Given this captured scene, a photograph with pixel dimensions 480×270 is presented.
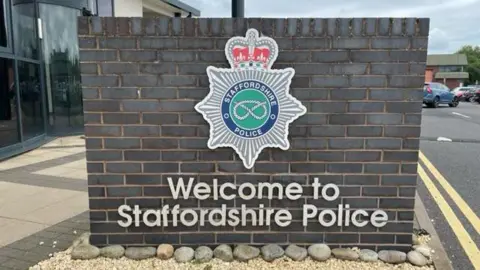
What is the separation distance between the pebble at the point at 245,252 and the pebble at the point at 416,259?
4.17 ft

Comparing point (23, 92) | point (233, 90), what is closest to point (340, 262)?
point (233, 90)

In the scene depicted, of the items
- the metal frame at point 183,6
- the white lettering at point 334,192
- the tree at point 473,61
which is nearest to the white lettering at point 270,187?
the white lettering at point 334,192

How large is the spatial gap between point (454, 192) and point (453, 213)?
0.99 meters

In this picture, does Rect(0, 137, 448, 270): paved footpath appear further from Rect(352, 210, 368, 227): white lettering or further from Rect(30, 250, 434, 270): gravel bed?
Rect(352, 210, 368, 227): white lettering

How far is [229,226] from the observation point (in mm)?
3377

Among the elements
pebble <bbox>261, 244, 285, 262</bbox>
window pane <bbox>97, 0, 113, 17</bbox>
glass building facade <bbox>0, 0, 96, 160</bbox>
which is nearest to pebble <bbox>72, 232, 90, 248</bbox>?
pebble <bbox>261, 244, 285, 262</bbox>

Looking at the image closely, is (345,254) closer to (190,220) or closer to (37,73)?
(190,220)

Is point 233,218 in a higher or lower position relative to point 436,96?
lower

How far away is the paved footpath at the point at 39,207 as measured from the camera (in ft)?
11.6

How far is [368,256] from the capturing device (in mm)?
3279

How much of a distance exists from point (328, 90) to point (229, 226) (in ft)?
4.68

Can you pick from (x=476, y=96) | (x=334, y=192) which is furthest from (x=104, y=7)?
(x=476, y=96)

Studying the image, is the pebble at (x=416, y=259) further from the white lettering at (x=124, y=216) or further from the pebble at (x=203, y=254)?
the white lettering at (x=124, y=216)

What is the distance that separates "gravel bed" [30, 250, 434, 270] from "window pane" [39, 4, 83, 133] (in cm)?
813
